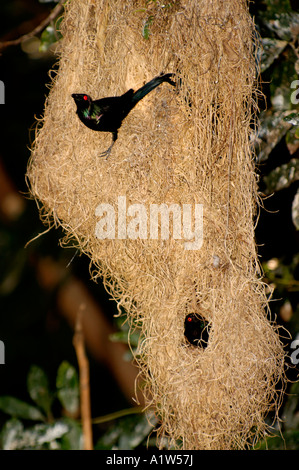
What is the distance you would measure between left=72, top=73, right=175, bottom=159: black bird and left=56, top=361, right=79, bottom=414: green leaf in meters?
0.90

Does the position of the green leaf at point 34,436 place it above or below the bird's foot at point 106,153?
below

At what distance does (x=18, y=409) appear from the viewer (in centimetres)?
193

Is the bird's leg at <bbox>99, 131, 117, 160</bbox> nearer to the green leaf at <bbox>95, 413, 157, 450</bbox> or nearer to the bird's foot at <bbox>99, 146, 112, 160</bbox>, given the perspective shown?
the bird's foot at <bbox>99, 146, 112, 160</bbox>

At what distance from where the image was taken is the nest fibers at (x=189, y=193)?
152cm

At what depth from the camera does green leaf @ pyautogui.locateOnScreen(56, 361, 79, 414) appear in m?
1.94

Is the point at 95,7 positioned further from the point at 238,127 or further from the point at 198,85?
the point at 238,127

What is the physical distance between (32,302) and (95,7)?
155 centimetres

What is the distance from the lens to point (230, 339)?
59.9 inches

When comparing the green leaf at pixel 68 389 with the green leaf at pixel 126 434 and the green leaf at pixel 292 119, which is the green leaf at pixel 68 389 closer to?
the green leaf at pixel 126 434

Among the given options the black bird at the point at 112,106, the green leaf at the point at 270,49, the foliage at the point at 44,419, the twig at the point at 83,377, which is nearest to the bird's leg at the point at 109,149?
the black bird at the point at 112,106

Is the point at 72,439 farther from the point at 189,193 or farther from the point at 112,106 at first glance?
the point at 112,106

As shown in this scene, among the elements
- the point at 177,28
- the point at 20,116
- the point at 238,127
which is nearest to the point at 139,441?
the point at 238,127

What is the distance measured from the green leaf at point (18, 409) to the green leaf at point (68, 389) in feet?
Result: 0.33

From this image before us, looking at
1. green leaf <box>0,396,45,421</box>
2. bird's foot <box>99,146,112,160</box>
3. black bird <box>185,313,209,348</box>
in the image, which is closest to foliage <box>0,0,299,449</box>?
green leaf <box>0,396,45,421</box>
